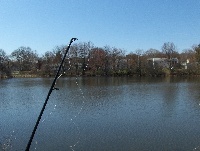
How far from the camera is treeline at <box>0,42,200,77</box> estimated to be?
63.5 m

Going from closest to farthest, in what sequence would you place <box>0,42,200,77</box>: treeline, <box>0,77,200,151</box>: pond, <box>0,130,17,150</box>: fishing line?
1. <box>0,130,17,150</box>: fishing line
2. <box>0,77,200,151</box>: pond
3. <box>0,42,200,77</box>: treeline

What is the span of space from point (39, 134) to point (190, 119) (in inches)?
307

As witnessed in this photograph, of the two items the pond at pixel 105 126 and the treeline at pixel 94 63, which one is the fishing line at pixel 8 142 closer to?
the pond at pixel 105 126

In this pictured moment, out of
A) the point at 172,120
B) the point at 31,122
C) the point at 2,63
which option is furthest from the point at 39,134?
the point at 2,63

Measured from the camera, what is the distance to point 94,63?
66375 millimetres

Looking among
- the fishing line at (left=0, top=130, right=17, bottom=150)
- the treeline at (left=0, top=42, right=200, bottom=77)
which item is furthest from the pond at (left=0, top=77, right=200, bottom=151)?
the treeline at (left=0, top=42, right=200, bottom=77)

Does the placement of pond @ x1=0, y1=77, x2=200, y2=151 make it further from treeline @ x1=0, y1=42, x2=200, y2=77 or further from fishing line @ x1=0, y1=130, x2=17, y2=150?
treeline @ x1=0, y1=42, x2=200, y2=77

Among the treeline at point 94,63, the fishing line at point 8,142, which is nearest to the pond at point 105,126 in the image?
the fishing line at point 8,142

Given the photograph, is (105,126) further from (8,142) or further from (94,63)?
(94,63)

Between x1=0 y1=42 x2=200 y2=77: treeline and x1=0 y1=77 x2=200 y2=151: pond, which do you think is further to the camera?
x1=0 y1=42 x2=200 y2=77: treeline

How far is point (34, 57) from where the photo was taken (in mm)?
77875

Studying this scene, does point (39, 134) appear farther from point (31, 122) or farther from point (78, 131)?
point (31, 122)

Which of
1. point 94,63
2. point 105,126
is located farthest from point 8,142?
point 94,63

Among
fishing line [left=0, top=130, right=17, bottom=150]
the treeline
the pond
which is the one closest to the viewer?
fishing line [left=0, top=130, right=17, bottom=150]
